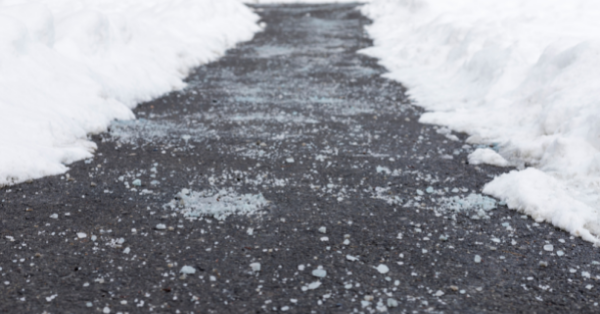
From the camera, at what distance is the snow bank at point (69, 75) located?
711 centimetres

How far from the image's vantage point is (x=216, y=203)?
233 inches

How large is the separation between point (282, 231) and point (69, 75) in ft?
21.2

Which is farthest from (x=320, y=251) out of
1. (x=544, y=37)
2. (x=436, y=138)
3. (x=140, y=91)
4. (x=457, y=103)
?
(x=544, y=37)

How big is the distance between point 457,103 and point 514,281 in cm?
665

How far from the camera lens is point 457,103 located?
10398 mm

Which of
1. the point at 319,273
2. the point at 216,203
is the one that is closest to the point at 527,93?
the point at 216,203

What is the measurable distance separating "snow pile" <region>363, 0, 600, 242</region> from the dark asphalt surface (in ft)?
1.73

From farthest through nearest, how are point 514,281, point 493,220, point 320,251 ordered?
point 493,220 < point 320,251 < point 514,281

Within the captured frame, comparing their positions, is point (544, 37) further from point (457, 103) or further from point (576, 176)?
point (576, 176)

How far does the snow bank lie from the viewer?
7.11 metres

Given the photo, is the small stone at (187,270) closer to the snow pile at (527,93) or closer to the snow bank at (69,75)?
the snow bank at (69,75)

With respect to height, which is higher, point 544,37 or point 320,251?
point 544,37

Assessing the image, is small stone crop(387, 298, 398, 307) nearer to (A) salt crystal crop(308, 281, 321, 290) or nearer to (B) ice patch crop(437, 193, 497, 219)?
(A) salt crystal crop(308, 281, 321, 290)

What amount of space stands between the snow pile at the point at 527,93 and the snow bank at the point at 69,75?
232 inches
